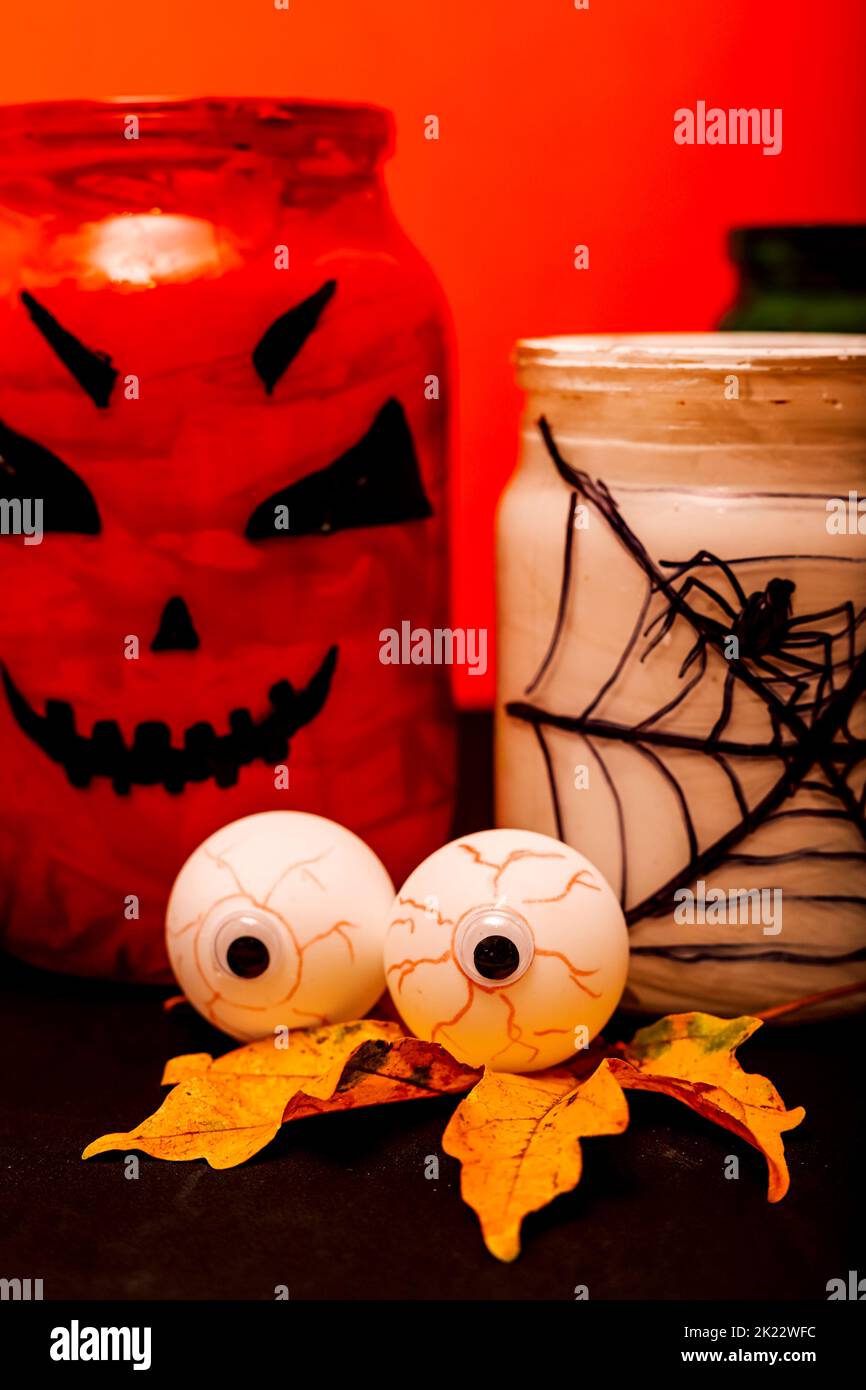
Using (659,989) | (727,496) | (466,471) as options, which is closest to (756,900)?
(659,989)

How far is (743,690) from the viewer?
2.25ft

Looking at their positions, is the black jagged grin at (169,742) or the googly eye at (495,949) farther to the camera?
the black jagged grin at (169,742)

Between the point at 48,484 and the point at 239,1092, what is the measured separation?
1.01ft

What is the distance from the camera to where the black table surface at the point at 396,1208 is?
0.54 metres

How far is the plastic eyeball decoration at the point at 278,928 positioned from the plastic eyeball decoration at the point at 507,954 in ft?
0.09

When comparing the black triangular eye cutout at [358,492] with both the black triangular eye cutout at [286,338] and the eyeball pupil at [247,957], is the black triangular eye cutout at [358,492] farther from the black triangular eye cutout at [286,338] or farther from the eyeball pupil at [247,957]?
the eyeball pupil at [247,957]

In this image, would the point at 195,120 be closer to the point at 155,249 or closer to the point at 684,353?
the point at 155,249

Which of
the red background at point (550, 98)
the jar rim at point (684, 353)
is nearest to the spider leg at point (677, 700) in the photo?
the jar rim at point (684, 353)

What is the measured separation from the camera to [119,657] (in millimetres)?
738

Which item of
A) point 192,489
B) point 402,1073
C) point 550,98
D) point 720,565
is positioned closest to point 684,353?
point 720,565

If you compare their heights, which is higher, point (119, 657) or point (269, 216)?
point (269, 216)

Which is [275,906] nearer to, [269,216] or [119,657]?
[119,657]

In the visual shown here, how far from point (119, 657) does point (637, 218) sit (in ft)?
1.96

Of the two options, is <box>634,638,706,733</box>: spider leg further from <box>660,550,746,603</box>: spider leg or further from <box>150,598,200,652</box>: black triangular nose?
<box>150,598,200,652</box>: black triangular nose
